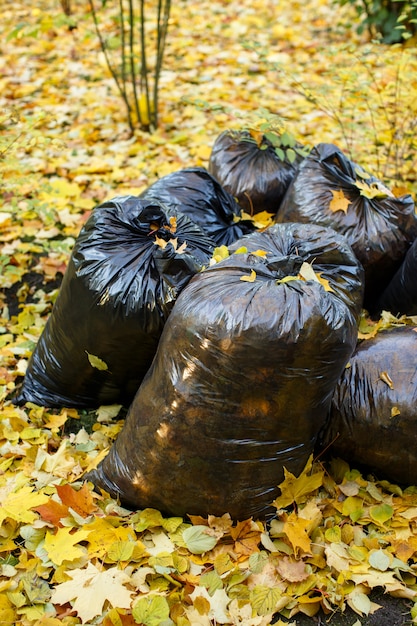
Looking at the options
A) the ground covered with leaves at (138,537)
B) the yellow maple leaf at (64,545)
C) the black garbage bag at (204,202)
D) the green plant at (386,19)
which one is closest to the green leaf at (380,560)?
the ground covered with leaves at (138,537)

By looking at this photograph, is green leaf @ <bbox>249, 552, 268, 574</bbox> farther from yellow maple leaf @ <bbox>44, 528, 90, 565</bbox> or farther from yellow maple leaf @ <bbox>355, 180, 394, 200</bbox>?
yellow maple leaf @ <bbox>355, 180, 394, 200</bbox>

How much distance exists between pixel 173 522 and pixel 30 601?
1.57 ft

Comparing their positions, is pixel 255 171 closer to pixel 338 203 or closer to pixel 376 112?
pixel 338 203

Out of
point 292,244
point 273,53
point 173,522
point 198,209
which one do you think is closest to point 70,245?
point 198,209

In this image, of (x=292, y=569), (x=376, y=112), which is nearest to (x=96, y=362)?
(x=292, y=569)

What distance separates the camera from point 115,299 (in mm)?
2203

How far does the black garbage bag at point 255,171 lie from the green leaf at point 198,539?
175 centimetres

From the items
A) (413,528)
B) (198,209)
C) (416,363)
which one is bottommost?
(413,528)

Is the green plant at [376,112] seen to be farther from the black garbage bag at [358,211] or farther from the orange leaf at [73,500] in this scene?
the orange leaf at [73,500]

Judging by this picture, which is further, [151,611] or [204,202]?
[204,202]

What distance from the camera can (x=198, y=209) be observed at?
2.84m

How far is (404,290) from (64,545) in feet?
5.58

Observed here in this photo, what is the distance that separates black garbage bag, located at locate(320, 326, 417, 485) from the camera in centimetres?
207

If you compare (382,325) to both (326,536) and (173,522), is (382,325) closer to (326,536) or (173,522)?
(326,536)
